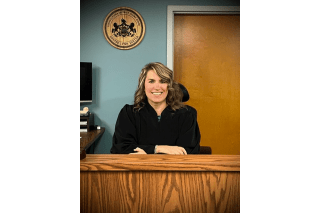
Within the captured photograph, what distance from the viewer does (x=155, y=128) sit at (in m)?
1.41

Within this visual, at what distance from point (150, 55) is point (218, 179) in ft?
7.08

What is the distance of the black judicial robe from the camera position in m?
1.39

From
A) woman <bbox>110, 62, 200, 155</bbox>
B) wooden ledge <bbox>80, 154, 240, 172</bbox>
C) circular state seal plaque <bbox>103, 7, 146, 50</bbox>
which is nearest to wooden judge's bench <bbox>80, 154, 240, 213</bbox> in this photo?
wooden ledge <bbox>80, 154, 240, 172</bbox>

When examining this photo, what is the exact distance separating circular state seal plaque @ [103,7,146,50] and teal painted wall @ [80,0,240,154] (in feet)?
0.15

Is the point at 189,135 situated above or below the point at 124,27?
below

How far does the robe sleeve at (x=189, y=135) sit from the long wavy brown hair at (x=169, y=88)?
87 mm

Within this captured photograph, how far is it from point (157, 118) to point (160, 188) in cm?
73

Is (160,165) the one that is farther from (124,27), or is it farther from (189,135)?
(124,27)

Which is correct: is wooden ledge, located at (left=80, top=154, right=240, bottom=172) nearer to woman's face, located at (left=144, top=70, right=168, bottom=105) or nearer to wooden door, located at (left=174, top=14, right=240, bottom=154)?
woman's face, located at (left=144, top=70, right=168, bottom=105)

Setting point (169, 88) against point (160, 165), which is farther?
point (169, 88)

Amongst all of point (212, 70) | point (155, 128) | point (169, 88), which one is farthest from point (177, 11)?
point (155, 128)
